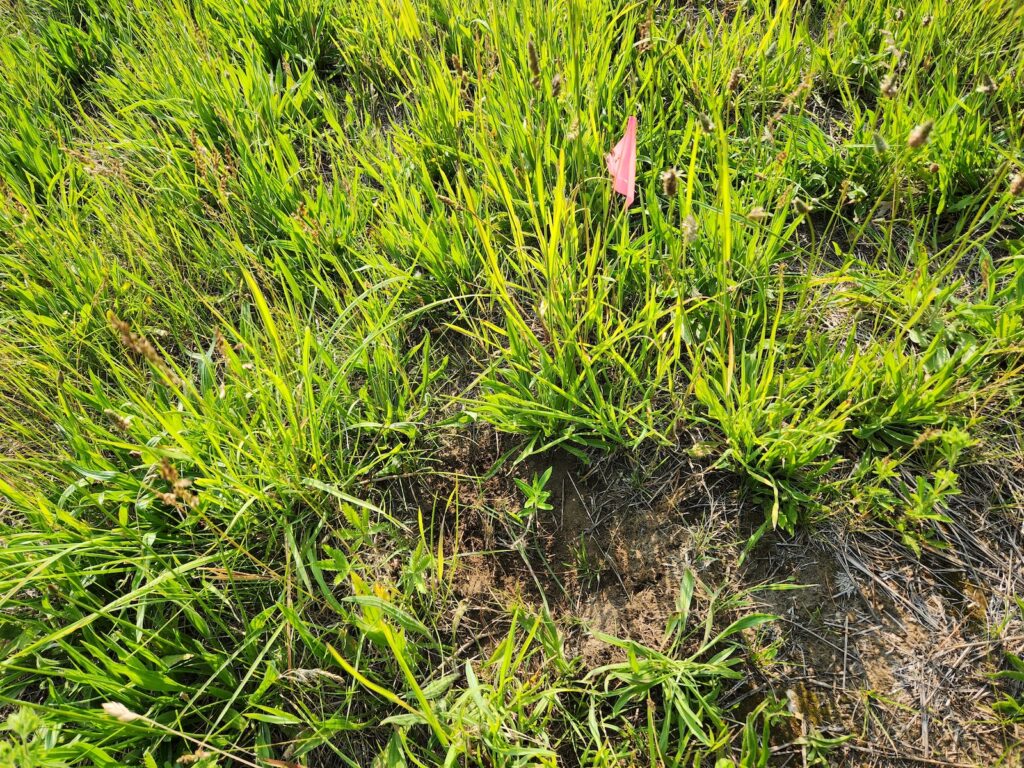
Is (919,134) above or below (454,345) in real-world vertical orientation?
above

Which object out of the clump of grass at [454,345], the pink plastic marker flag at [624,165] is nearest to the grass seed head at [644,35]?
the clump of grass at [454,345]

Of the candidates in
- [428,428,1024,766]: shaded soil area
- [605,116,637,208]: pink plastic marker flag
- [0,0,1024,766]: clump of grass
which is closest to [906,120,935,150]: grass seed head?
[0,0,1024,766]: clump of grass

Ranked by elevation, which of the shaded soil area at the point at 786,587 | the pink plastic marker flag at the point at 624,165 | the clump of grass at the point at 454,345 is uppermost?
the pink plastic marker flag at the point at 624,165

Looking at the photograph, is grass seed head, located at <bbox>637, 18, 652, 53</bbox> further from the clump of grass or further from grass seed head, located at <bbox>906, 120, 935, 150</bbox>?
grass seed head, located at <bbox>906, 120, 935, 150</bbox>

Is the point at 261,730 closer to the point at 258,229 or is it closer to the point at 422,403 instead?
the point at 422,403

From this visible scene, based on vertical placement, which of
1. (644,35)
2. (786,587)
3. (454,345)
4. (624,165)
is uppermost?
(644,35)

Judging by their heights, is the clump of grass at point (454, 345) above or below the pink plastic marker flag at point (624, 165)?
below

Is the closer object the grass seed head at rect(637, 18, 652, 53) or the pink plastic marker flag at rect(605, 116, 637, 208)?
the pink plastic marker flag at rect(605, 116, 637, 208)

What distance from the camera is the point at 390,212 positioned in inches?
72.9

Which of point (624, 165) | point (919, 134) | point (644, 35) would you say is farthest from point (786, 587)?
point (644, 35)

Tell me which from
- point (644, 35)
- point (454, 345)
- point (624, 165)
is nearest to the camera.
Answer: point (624, 165)

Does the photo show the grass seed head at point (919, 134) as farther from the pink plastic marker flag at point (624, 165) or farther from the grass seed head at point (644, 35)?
the grass seed head at point (644, 35)

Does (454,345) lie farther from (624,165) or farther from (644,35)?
(644,35)

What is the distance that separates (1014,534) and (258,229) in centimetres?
220
